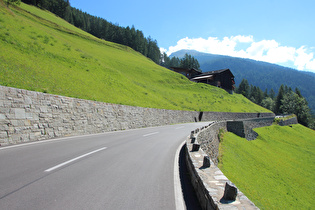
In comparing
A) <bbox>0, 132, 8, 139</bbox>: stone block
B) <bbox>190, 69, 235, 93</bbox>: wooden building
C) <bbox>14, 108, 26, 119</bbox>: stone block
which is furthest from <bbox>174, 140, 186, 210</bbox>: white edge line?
<bbox>190, 69, 235, 93</bbox>: wooden building

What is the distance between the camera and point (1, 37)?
19.4 metres

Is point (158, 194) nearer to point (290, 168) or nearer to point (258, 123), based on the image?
point (290, 168)

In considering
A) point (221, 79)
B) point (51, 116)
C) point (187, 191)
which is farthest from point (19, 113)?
point (221, 79)

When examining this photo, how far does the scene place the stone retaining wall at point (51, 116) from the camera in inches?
323

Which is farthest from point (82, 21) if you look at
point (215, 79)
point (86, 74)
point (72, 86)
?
point (72, 86)

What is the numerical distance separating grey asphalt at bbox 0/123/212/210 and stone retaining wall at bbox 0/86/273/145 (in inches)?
65.2

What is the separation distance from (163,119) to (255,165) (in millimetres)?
12758

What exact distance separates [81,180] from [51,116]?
24.1 ft

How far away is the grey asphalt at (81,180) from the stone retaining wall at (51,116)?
1656mm

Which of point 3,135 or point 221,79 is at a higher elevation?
point 221,79

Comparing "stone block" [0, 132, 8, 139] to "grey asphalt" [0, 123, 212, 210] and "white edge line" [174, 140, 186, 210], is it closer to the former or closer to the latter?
"grey asphalt" [0, 123, 212, 210]

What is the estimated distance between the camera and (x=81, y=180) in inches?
183

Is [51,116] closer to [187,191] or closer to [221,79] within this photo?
[187,191]

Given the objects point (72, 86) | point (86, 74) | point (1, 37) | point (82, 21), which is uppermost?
point (82, 21)
